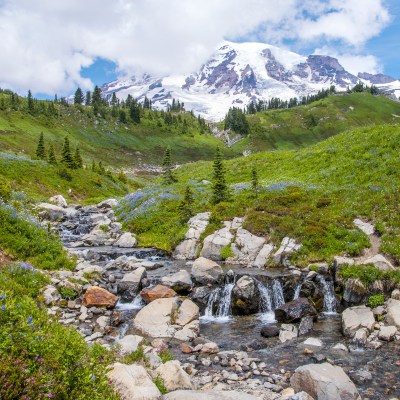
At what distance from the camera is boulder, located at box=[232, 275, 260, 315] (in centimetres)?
1812

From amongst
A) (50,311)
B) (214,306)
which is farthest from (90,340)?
(214,306)

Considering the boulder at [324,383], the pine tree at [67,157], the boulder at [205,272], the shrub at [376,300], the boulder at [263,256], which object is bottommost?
the boulder at [324,383]

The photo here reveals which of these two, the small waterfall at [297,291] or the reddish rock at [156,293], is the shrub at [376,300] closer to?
the small waterfall at [297,291]

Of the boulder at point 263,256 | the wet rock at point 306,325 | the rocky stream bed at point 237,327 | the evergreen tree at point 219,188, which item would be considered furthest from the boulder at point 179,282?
the evergreen tree at point 219,188

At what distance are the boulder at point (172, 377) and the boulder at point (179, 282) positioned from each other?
9719mm

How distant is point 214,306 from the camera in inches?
727

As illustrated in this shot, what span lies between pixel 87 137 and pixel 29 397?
18227 centimetres

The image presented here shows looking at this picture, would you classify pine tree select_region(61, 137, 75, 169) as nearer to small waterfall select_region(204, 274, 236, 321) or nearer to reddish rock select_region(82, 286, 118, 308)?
reddish rock select_region(82, 286, 118, 308)

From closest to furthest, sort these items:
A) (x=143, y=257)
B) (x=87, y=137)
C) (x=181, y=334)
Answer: (x=181, y=334), (x=143, y=257), (x=87, y=137)

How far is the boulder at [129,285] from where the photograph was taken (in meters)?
19.4

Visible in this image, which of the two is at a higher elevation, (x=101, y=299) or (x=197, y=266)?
(x=197, y=266)

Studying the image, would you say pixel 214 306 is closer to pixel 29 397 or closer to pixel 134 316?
pixel 134 316

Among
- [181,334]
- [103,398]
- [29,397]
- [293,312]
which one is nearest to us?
[29,397]

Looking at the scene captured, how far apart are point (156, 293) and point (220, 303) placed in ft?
11.4
